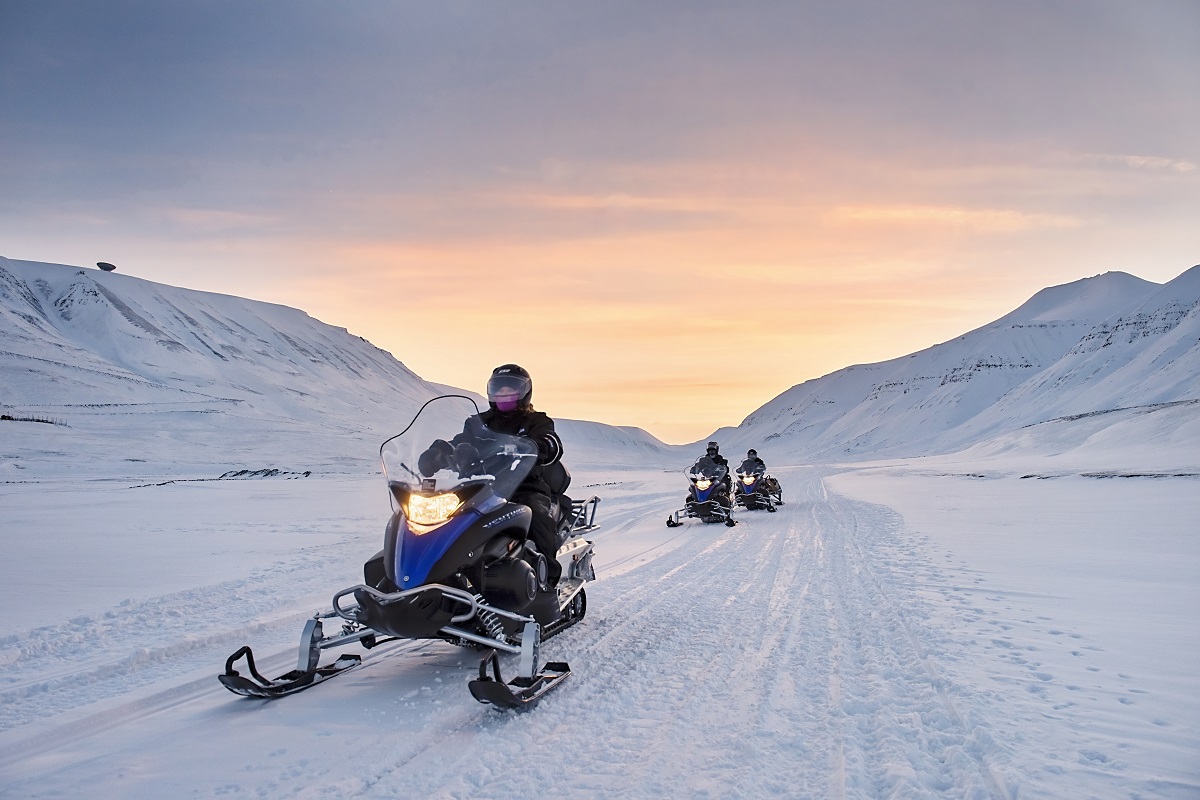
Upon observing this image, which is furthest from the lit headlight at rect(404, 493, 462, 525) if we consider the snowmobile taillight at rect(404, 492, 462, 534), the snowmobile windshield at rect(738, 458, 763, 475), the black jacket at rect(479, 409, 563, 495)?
the snowmobile windshield at rect(738, 458, 763, 475)

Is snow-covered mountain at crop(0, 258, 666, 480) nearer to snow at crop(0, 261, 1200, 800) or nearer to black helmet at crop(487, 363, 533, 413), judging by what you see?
snow at crop(0, 261, 1200, 800)

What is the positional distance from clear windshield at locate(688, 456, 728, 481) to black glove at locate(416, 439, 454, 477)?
11.8m

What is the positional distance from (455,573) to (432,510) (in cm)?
43

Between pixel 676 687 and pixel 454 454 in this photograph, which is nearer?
pixel 676 687

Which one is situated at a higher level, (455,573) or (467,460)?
(467,460)

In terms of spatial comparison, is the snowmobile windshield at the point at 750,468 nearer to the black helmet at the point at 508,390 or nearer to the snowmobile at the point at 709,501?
the snowmobile at the point at 709,501

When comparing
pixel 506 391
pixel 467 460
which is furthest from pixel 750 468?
pixel 467 460

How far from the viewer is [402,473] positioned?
17.1 ft

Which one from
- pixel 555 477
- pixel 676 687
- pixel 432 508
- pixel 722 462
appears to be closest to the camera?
pixel 432 508

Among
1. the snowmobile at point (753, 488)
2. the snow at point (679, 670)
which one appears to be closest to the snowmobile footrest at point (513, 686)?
the snow at point (679, 670)

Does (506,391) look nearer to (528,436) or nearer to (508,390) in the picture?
(508,390)

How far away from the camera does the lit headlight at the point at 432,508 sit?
15.8 feet

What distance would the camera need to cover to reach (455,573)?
4.85m

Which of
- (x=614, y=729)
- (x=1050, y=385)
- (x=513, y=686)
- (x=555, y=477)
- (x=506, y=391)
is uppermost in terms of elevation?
(x=1050, y=385)
